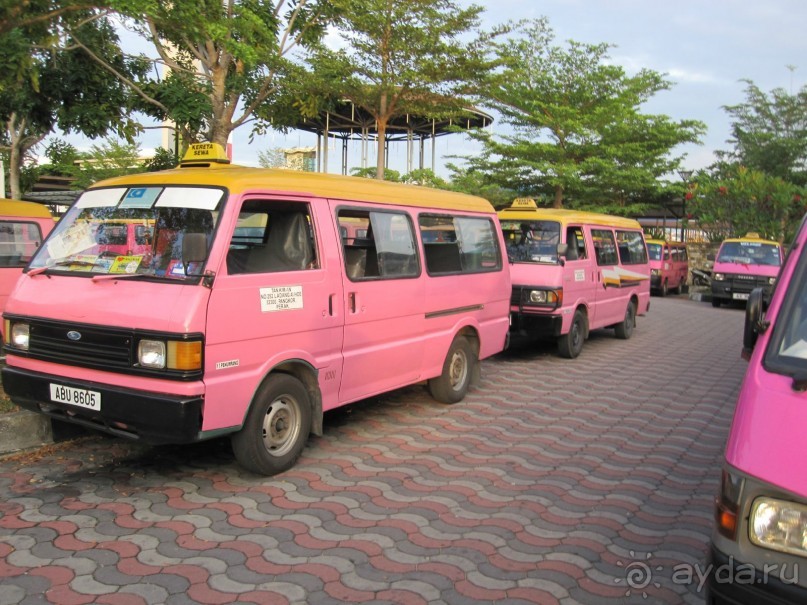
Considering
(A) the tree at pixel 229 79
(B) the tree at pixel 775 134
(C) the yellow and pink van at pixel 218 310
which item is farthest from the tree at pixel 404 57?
(B) the tree at pixel 775 134

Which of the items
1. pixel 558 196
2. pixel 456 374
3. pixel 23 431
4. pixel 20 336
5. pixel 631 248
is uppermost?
pixel 558 196

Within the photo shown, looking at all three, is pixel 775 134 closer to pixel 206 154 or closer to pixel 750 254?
pixel 750 254

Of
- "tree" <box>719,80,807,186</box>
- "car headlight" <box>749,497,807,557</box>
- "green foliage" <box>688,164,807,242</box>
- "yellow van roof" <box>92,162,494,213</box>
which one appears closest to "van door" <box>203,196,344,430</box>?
"yellow van roof" <box>92,162,494,213</box>

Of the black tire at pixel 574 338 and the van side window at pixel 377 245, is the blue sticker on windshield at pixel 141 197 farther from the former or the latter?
the black tire at pixel 574 338

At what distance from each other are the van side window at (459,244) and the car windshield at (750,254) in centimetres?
1364

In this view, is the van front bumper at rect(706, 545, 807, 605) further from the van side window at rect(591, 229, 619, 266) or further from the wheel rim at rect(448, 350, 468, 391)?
the van side window at rect(591, 229, 619, 266)

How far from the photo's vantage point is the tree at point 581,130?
81.9ft

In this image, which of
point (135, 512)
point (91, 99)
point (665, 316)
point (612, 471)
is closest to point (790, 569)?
point (612, 471)

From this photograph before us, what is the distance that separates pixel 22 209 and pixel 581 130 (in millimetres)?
20361

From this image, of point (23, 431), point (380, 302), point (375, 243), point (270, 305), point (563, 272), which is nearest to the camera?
point (270, 305)

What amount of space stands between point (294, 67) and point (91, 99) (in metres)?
4.03

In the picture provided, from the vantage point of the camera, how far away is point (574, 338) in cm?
993

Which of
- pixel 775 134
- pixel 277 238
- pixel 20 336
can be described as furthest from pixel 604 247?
pixel 775 134

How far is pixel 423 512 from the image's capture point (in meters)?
4.33
